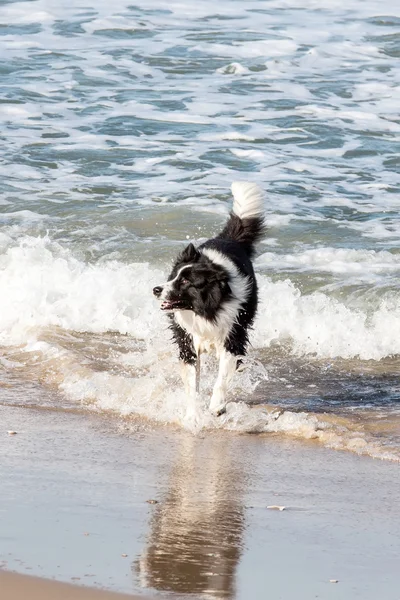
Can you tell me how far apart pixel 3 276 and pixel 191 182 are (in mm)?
3935

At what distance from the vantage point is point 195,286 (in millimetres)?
6734

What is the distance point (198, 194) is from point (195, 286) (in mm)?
6119

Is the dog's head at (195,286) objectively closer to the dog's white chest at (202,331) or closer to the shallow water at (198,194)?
the dog's white chest at (202,331)

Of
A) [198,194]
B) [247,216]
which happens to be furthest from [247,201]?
[198,194]

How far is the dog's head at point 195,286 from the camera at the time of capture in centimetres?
665

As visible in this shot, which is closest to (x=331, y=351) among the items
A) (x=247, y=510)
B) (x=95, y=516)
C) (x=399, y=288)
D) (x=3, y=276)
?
(x=399, y=288)

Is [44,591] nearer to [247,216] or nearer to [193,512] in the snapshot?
[193,512]

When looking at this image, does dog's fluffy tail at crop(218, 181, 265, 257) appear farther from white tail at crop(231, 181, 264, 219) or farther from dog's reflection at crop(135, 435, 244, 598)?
dog's reflection at crop(135, 435, 244, 598)

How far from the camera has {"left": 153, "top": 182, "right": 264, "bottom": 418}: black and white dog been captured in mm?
6688

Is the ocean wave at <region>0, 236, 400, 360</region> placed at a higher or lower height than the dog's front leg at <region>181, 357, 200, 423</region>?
lower

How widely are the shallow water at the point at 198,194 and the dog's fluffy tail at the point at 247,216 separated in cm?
95

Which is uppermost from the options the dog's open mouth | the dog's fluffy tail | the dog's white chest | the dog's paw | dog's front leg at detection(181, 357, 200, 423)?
the dog's fluffy tail

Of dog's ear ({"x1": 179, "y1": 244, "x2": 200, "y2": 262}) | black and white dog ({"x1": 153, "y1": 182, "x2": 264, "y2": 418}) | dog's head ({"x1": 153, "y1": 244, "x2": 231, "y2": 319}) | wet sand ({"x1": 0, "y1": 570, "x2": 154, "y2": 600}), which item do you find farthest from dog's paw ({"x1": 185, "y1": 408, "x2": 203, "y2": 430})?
wet sand ({"x1": 0, "y1": 570, "x2": 154, "y2": 600})

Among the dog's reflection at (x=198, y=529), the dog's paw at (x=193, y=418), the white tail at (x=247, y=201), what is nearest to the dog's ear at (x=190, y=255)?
the dog's paw at (x=193, y=418)
